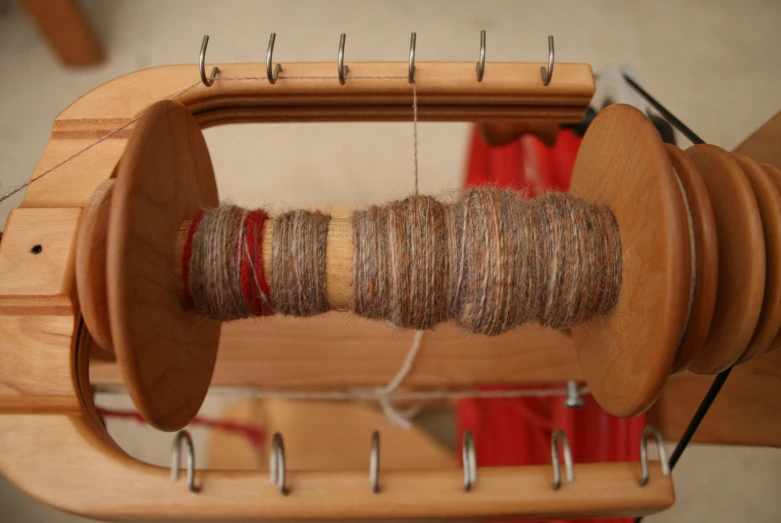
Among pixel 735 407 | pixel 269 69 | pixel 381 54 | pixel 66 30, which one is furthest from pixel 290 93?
pixel 66 30

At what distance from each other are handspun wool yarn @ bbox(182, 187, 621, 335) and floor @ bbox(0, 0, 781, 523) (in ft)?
2.77

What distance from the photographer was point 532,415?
0.91 meters

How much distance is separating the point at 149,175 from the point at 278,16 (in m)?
1.17

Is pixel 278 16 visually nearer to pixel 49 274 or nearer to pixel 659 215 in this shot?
pixel 49 274

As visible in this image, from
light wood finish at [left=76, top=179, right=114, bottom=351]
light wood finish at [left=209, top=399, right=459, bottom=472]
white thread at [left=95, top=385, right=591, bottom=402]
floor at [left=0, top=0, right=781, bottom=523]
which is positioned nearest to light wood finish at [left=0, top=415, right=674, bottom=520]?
light wood finish at [left=76, top=179, right=114, bottom=351]

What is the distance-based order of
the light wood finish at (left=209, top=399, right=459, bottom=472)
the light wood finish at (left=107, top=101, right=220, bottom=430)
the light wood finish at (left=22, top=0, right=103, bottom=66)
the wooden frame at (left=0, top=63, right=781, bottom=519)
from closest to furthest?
the light wood finish at (left=107, top=101, right=220, bottom=430) → the wooden frame at (left=0, top=63, right=781, bottom=519) → the light wood finish at (left=209, top=399, right=459, bottom=472) → the light wood finish at (left=22, top=0, right=103, bottom=66)

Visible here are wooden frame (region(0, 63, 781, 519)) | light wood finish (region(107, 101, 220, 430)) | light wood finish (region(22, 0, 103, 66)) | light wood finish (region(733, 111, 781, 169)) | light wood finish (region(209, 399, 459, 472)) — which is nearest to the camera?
light wood finish (region(107, 101, 220, 430))

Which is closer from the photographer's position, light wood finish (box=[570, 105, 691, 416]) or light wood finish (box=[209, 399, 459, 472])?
light wood finish (box=[570, 105, 691, 416])

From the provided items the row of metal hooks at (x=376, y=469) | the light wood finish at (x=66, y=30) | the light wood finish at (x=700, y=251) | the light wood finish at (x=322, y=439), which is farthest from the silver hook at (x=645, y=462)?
the light wood finish at (x=66, y=30)

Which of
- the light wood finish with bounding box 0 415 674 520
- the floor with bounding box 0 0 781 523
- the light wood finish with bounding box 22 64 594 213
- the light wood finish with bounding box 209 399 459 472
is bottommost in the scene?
the light wood finish with bounding box 209 399 459 472

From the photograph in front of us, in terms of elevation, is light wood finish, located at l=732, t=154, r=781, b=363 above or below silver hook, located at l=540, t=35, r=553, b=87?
below

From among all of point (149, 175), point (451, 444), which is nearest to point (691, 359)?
point (149, 175)

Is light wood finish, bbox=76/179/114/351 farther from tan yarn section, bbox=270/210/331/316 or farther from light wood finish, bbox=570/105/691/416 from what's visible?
light wood finish, bbox=570/105/691/416

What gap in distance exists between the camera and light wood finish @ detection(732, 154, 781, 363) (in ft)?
1.31
